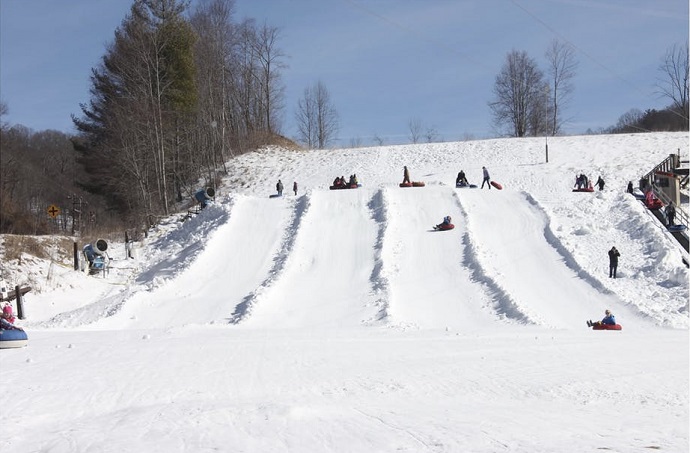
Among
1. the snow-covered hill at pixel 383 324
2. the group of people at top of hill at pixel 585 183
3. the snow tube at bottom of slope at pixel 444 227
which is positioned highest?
the group of people at top of hill at pixel 585 183

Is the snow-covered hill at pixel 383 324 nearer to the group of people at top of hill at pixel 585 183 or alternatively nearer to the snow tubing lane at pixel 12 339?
the snow tubing lane at pixel 12 339

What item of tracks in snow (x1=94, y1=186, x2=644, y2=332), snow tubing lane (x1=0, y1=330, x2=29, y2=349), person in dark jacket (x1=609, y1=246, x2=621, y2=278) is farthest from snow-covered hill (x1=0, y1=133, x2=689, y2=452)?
person in dark jacket (x1=609, y1=246, x2=621, y2=278)

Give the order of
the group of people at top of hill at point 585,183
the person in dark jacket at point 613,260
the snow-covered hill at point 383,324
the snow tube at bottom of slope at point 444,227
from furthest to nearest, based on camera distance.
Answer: the group of people at top of hill at point 585,183 < the snow tube at bottom of slope at point 444,227 < the person in dark jacket at point 613,260 < the snow-covered hill at point 383,324

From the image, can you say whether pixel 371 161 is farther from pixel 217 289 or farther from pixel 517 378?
pixel 517 378

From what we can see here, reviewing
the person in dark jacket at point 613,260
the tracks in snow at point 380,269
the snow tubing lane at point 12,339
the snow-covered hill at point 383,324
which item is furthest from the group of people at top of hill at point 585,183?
the snow tubing lane at point 12,339

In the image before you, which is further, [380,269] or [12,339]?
[380,269]

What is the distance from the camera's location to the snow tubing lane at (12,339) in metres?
14.9

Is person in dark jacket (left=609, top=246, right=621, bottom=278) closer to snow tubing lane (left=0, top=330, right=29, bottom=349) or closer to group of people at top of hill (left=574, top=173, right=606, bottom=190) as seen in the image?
group of people at top of hill (left=574, top=173, right=606, bottom=190)

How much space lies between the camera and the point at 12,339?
15.0m

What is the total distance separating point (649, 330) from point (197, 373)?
12.9 metres

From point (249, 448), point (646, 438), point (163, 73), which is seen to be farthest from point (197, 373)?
point (163, 73)

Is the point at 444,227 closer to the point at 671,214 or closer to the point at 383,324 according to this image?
the point at 671,214

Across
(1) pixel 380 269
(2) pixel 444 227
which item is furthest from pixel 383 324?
(2) pixel 444 227

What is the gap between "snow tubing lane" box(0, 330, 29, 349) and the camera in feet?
48.7
